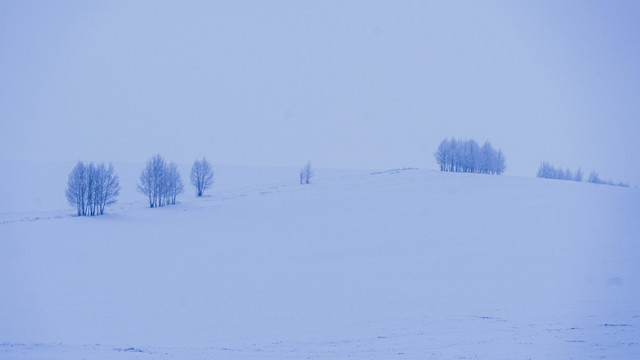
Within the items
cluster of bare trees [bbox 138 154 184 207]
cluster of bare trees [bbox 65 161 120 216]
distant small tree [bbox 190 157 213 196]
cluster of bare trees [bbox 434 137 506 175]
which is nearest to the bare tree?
cluster of bare trees [bbox 138 154 184 207]

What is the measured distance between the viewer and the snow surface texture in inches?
493

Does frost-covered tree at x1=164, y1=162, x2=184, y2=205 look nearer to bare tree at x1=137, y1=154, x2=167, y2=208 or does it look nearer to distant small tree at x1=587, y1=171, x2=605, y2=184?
bare tree at x1=137, y1=154, x2=167, y2=208

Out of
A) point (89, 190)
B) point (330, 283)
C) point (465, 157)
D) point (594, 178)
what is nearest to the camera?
point (330, 283)

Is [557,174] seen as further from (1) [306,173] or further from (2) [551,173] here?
(1) [306,173]

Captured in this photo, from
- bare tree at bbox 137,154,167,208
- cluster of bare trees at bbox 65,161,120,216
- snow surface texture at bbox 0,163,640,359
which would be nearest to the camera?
snow surface texture at bbox 0,163,640,359

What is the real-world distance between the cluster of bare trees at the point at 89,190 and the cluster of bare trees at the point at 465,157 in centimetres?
5998

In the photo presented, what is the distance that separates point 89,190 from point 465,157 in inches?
2585

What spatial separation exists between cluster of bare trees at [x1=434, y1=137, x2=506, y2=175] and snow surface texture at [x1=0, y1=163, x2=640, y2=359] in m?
37.3

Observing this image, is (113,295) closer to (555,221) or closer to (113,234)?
(113,234)

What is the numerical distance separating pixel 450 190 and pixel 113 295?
4555cm

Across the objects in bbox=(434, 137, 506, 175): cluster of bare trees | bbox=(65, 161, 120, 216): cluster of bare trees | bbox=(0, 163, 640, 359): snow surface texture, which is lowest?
bbox=(0, 163, 640, 359): snow surface texture

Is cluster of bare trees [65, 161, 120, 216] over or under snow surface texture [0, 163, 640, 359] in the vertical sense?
over

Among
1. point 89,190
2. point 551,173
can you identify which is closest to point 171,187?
point 89,190

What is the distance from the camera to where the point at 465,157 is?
82938mm
